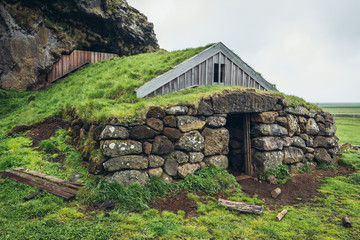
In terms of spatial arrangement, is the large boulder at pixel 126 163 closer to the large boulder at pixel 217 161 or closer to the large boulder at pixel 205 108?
the large boulder at pixel 217 161

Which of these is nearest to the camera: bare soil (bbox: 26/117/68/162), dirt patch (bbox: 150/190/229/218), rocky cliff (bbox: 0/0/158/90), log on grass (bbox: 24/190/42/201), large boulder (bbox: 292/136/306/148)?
log on grass (bbox: 24/190/42/201)

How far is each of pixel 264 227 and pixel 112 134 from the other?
440cm

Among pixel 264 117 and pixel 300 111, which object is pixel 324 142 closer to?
pixel 300 111

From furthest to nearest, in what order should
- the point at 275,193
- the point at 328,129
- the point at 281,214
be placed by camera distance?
the point at 328,129 < the point at 275,193 < the point at 281,214

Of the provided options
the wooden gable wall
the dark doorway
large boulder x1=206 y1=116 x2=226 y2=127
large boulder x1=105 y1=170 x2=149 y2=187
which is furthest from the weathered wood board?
the dark doorway

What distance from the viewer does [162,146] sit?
21.7ft

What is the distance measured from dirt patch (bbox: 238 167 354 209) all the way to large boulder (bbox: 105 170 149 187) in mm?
3526

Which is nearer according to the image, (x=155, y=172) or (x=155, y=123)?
(x=155, y=172)

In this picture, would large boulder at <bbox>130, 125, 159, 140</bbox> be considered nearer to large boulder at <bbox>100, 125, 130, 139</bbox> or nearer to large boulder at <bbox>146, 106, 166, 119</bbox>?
large boulder at <bbox>100, 125, 130, 139</bbox>

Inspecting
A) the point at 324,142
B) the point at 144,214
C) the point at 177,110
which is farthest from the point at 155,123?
the point at 324,142

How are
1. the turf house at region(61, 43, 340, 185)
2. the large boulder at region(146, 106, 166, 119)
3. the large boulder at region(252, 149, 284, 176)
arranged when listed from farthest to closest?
the large boulder at region(252, 149, 284, 176)
the large boulder at region(146, 106, 166, 119)
the turf house at region(61, 43, 340, 185)

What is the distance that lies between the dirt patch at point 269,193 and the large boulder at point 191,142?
137 cm

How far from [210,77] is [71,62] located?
1125cm

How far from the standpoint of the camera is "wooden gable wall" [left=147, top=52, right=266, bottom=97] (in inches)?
344
